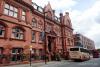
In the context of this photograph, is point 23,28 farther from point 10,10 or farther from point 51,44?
point 51,44

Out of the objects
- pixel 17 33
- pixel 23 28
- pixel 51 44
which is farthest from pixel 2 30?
pixel 51 44

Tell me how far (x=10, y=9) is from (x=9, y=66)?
A: 29.5ft

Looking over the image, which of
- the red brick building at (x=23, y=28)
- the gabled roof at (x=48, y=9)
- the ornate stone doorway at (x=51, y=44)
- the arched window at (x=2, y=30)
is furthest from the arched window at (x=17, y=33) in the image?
the gabled roof at (x=48, y=9)

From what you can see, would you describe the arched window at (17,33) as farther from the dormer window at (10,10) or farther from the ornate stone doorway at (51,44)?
the ornate stone doorway at (51,44)

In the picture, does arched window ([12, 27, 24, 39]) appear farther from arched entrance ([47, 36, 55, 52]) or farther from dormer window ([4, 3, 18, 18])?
arched entrance ([47, 36, 55, 52])

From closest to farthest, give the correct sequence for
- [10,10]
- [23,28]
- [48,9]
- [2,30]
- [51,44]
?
[2,30] < [10,10] < [23,28] < [48,9] < [51,44]

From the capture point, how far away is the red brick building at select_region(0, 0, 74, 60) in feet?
75.0

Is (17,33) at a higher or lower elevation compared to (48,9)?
lower

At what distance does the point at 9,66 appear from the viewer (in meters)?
20.8

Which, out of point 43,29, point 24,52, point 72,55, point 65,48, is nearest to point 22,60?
point 24,52

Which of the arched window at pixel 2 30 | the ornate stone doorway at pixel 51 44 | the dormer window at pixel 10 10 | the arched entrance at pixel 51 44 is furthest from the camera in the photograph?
the arched entrance at pixel 51 44

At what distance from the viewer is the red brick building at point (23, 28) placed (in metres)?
22.9

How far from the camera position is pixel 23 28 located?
26188 mm

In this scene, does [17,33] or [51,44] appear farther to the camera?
[51,44]
